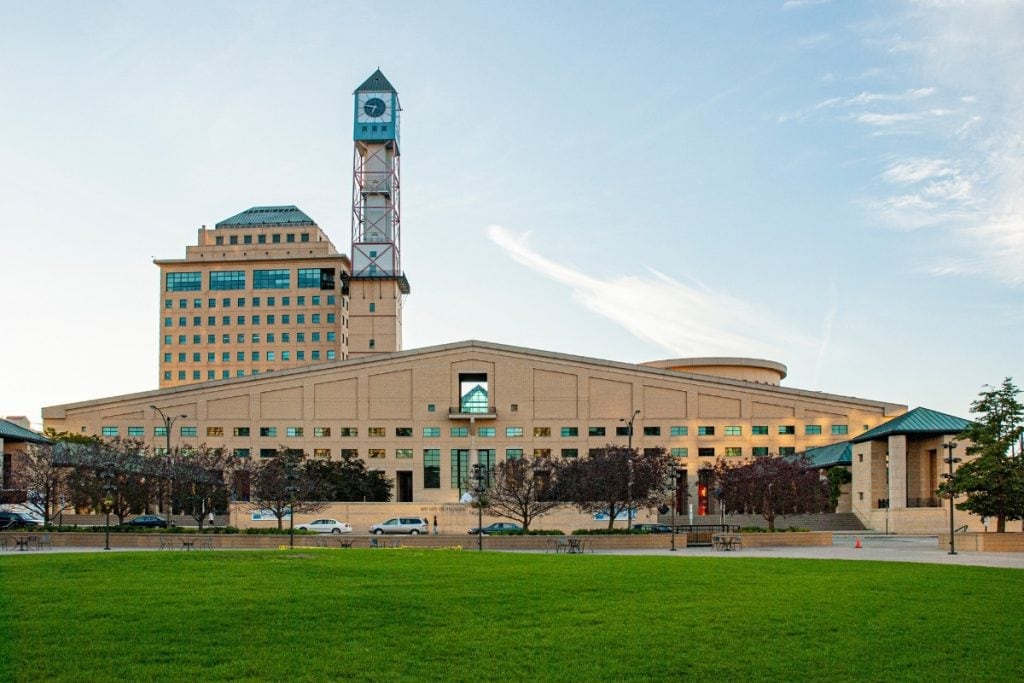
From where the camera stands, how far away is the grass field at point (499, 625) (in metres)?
15.9

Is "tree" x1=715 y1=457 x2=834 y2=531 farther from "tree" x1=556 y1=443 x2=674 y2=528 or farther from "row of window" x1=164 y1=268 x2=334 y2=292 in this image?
"row of window" x1=164 y1=268 x2=334 y2=292

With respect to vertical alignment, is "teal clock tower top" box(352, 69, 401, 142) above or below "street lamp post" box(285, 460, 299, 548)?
above

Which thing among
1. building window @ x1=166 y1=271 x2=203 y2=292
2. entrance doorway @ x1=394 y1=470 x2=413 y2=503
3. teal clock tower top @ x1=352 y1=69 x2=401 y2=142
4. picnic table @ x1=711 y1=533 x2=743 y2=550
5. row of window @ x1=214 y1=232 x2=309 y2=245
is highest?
teal clock tower top @ x1=352 y1=69 x2=401 y2=142

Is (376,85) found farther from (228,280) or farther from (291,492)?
(291,492)

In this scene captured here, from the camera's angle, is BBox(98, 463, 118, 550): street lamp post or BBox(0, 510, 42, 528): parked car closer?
BBox(98, 463, 118, 550): street lamp post

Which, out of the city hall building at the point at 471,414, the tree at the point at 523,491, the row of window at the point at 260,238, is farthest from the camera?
the row of window at the point at 260,238

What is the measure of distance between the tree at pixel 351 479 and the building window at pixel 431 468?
4056mm

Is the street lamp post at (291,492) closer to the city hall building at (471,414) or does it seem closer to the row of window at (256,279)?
the city hall building at (471,414)

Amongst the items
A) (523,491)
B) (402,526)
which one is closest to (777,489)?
(523,491)

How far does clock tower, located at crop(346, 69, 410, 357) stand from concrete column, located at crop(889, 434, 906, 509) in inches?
2554

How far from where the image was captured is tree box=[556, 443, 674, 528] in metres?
63.6

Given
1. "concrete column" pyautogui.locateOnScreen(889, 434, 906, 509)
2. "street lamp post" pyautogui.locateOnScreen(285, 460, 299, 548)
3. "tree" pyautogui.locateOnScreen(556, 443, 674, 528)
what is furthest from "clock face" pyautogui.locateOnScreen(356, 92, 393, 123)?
"concrete column" pyautogui.locateOnScreen(889, 434, 906, 509)

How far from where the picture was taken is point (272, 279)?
5797 inches

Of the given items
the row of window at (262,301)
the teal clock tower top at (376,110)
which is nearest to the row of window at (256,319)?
the row of window at (262,301)
